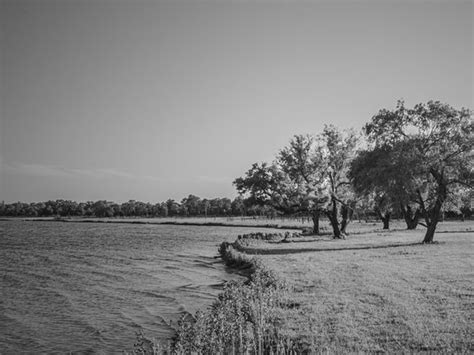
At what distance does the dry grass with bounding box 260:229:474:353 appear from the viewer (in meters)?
11.1

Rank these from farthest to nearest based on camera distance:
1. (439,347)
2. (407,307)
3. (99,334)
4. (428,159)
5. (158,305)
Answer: (428,159)
(158,305)
(99,334)
(407,307)
(439,347)

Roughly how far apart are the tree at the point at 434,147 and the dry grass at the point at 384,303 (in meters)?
11.7

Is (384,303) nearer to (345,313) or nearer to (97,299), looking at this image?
(345,313)

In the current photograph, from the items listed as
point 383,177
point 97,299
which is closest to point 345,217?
point 383,177

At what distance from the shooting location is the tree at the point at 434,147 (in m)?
36.9

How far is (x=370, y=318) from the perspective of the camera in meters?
13.3

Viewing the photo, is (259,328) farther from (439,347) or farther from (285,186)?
(285,186)

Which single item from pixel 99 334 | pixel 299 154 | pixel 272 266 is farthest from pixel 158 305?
pixel 299 154

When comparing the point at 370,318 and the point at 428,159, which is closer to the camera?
the point at 370,318

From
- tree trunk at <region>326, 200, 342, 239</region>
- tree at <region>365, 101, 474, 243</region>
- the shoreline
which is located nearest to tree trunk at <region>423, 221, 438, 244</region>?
tree at <region>365, 101, 474, 243</region>

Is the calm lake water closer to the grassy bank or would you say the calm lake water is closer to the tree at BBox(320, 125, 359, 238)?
the grassy bank

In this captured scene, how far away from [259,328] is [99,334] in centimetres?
807

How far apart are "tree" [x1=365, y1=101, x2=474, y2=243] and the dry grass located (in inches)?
463

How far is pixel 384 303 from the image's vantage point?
15.2 metres
